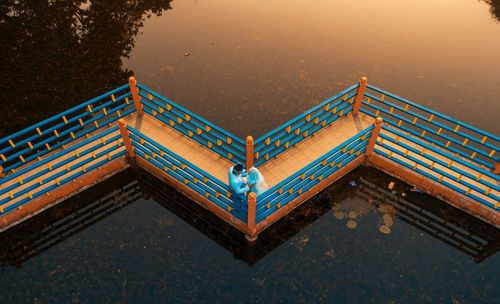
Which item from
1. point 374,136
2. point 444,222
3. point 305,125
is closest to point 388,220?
point 444,222

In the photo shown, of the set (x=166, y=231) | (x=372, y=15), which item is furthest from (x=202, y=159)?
(x=372, y=15)

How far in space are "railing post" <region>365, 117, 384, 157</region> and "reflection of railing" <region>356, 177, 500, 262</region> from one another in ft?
4.23

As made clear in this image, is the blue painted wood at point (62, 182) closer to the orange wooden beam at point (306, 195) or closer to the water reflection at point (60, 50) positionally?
the water reflection at point (60, 50)

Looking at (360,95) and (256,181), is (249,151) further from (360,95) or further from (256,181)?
(360,95)

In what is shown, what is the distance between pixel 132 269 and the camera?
11469mm

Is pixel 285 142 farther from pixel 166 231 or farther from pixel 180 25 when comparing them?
pixel 180 25

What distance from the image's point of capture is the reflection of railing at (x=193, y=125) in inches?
505

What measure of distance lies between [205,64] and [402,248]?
12.9 m

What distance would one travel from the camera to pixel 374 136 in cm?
1316

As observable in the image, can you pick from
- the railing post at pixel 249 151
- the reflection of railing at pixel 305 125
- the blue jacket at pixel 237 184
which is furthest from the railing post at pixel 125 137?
the reflection of railing at pixel 305 125

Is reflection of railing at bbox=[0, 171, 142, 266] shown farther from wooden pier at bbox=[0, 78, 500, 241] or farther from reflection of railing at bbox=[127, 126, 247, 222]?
reflection of railing at bbox=[127, 126, 247, 222]

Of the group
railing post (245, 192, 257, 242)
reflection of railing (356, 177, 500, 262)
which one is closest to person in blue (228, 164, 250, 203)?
railing post (245, 192, 257, 242)

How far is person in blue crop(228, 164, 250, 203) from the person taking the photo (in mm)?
10578

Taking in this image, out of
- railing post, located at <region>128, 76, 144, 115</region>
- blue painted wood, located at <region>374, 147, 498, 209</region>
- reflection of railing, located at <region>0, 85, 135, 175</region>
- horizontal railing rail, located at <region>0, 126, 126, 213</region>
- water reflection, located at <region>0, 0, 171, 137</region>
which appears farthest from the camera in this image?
water reflection, located at <region>0, 0, 171, 137</region>
